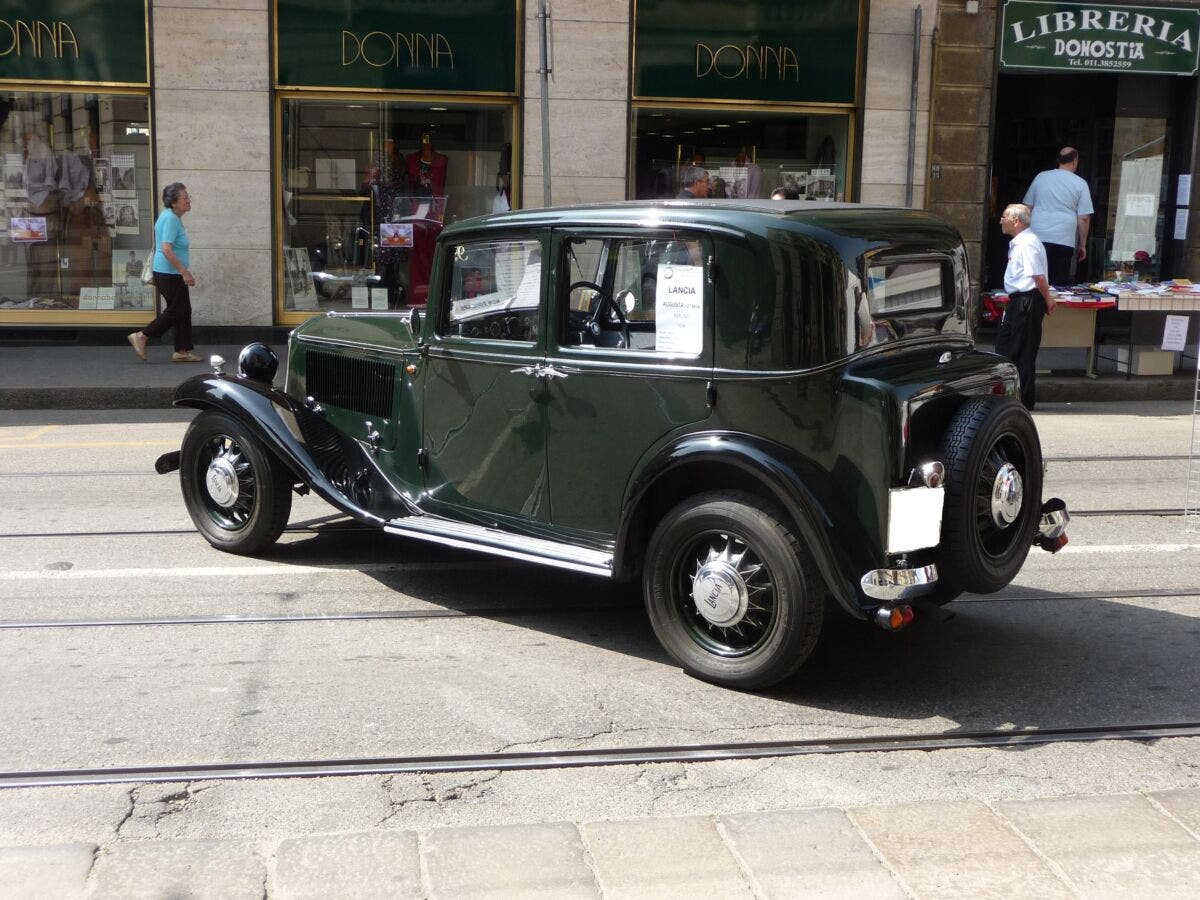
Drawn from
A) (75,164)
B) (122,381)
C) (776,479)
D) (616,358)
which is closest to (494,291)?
(616,358)

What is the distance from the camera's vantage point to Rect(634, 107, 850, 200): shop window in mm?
15492

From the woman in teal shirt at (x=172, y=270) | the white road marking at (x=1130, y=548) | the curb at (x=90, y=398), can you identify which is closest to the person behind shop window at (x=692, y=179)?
the woman in teal shirt at (x=172, y=270)

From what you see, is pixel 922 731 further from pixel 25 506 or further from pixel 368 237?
pixel 368 237

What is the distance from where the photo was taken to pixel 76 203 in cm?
1488

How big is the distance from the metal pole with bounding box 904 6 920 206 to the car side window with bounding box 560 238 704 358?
10.5 m

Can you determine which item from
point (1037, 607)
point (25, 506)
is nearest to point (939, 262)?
point (1037, 607)

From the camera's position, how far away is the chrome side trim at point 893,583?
473cm

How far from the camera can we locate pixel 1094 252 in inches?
661

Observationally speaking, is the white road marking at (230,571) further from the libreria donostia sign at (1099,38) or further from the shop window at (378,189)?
the libreria donostia sign at (1099,38)

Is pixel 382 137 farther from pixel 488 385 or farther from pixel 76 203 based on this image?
pixel 488 385

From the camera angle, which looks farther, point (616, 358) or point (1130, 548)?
point (1130, 548)

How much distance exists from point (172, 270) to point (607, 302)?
8543mm

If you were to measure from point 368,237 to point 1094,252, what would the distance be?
8.63m

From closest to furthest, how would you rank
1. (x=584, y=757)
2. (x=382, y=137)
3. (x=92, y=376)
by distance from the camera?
(x=584, y=757) < (x=92, y=376) < (x=382, y=137)
